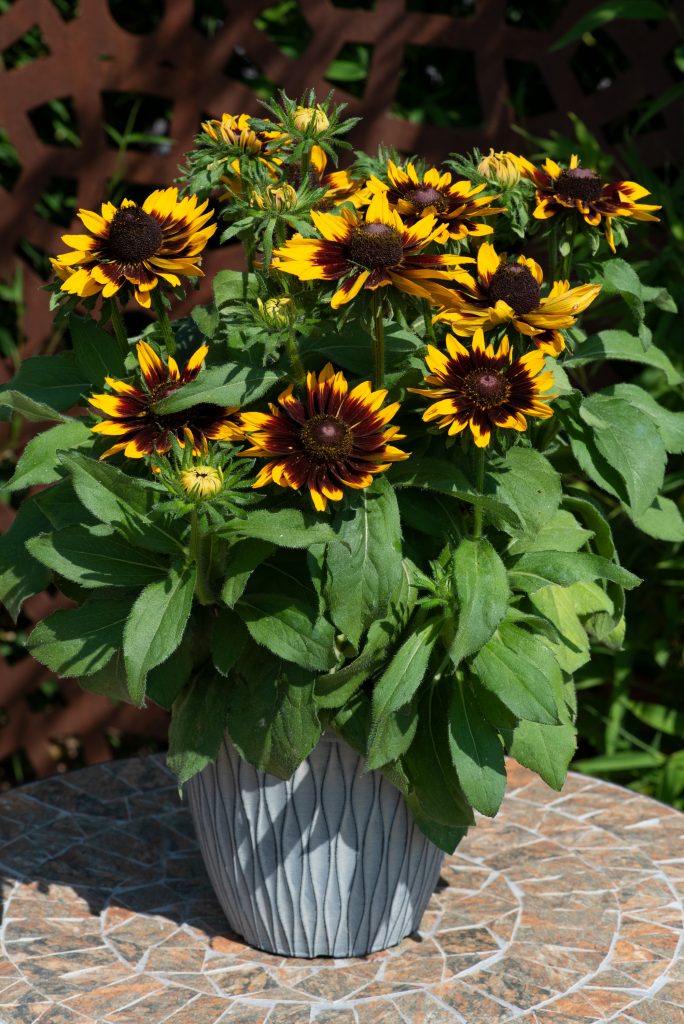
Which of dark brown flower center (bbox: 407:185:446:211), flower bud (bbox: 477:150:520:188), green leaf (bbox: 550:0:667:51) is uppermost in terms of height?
green leaf (bbox: 550:0:667:51)

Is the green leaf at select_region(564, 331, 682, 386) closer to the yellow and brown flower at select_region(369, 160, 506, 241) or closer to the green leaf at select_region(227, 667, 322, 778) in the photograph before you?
the yellow and brown flower at select_region(369, 160, 506, 241)

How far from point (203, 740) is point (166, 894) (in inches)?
14.6

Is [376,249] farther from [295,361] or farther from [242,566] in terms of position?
[242,566]

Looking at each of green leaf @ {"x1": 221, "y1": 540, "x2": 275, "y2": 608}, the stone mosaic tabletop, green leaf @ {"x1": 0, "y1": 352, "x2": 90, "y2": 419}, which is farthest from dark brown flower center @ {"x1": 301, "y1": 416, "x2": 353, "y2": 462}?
the stone mosaic tabletop

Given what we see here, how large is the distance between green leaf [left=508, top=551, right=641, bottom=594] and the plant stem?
0.22m

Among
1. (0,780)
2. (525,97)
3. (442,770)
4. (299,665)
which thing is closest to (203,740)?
(299,665)

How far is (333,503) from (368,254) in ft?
0.74

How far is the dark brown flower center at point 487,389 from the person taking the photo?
3.44 feet

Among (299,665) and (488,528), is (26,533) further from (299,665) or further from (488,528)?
(488,528)

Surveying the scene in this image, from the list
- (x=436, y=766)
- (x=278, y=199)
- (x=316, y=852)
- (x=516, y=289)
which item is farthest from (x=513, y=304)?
(x=316, y=852)

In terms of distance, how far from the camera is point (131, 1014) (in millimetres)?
1187

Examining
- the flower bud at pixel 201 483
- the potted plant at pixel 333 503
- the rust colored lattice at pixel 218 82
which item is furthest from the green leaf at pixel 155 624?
the rust colored lattice at pixel 218 82

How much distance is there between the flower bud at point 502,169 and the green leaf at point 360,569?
363mm

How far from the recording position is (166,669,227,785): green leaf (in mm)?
1189
